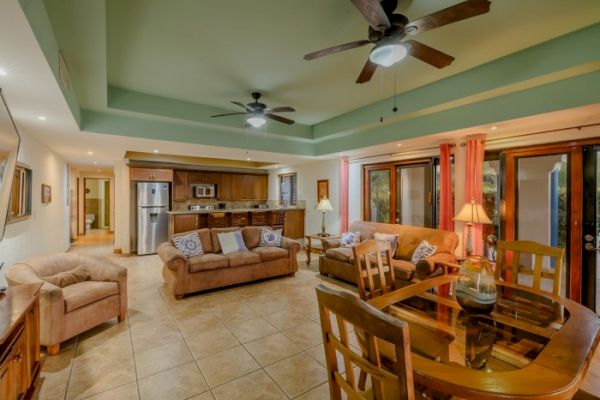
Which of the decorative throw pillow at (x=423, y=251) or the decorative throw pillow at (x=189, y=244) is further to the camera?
the decorative throw pillow at (x=189, y=244)

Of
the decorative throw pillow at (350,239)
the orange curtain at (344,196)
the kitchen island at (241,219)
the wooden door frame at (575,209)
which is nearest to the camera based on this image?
the wooden door frame at (575,209)

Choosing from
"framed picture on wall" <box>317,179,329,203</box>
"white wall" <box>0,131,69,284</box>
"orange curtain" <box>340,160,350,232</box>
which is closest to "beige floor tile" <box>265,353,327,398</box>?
"white wall" <box>0,131,69,284</box>

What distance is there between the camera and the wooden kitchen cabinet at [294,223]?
7.70m

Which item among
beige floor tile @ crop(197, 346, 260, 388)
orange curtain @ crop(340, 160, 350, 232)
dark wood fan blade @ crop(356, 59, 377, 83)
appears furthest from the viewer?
orange curtain @ crop(340, 160, 350, 232)

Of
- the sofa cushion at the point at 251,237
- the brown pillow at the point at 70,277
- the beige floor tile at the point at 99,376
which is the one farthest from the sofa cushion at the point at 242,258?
the beige floor tile at the point at 99,376

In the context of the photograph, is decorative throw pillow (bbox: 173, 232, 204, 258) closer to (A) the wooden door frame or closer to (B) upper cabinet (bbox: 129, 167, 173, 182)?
(B) upper cabinet (bbox: 129, 167, 173, 182)

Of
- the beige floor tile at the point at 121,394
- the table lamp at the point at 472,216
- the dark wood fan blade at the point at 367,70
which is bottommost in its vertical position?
the beige floor tile at the point at 121,394

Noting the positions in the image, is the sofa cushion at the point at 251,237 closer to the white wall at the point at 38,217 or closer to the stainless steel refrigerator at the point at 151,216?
the white wall at the point at 38,217

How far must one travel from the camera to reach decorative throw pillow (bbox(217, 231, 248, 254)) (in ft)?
14.8

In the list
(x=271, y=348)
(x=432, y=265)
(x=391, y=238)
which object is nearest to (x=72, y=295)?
(x=271, y=348)

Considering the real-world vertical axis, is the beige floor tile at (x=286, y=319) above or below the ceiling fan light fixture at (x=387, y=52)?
below

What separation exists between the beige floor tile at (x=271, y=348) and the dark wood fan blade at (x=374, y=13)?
2.69 m

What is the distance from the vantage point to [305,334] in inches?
113

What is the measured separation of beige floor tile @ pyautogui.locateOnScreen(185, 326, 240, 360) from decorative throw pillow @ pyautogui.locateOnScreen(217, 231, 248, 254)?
65.6 inches
